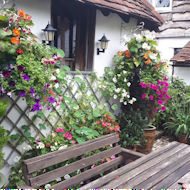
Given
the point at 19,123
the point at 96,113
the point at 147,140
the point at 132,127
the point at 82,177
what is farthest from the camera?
the point at 147,140

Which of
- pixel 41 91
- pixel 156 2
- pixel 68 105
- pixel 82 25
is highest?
pixel 156 2

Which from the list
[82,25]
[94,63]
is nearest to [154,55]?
[94,63]

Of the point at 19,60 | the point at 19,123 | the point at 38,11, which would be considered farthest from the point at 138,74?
the point at 19,60

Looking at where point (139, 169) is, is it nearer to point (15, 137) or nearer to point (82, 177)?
point (82, 177)

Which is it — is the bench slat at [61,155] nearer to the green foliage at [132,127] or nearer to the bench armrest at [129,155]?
the bench armrest at [129,155]

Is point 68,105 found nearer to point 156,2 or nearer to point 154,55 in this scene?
point 154,55

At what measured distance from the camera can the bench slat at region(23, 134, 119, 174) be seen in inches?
78.0

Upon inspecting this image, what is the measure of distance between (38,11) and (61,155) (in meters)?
2.04

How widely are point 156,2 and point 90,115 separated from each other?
20.0 ft

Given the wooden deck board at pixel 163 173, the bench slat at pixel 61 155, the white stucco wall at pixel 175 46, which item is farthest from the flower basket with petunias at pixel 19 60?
the white stucco wall at pixel 175 46

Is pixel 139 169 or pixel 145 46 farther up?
pixel 145 46

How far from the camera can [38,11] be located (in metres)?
3.10

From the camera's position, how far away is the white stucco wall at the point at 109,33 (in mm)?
3963

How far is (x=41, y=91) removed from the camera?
7.80 ft
